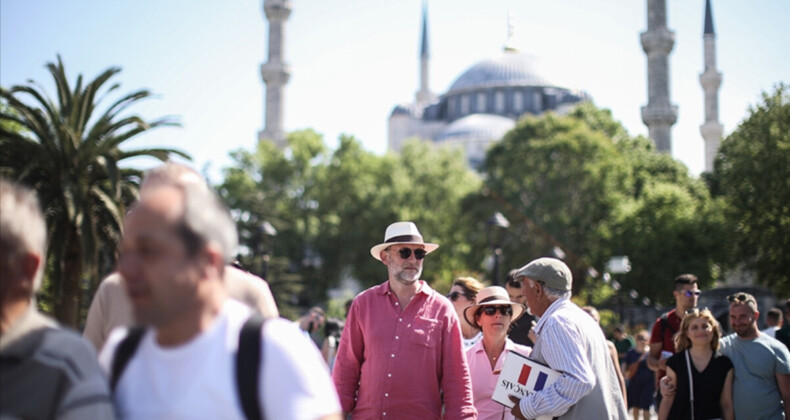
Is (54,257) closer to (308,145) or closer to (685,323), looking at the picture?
(685,323)

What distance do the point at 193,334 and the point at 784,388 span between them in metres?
Answer: 5.58

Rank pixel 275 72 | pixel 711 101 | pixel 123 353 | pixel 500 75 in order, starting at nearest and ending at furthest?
pixel 123 353 → pixel 275 72 → pixel 711 101 → pixel 500 75

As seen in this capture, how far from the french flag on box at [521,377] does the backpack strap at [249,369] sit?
123 inches

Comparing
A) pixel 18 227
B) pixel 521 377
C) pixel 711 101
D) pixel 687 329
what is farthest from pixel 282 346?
pixel 711 101

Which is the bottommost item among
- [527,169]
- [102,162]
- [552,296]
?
[552,296]

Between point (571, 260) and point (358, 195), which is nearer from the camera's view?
point (571, 260)

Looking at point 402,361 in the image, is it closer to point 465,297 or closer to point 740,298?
point 465,297

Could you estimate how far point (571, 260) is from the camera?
1681 inches

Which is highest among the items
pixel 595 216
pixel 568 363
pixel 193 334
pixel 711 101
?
pixel 711 101

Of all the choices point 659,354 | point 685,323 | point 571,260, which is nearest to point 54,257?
point 659,354

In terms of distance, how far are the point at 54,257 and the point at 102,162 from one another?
74.6 inches

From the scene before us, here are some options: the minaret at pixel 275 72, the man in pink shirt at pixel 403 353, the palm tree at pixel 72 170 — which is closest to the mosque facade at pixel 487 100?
the minaret at pixel 275 72

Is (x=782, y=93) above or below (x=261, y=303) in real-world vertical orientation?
above

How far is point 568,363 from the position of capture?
488 centimetres
